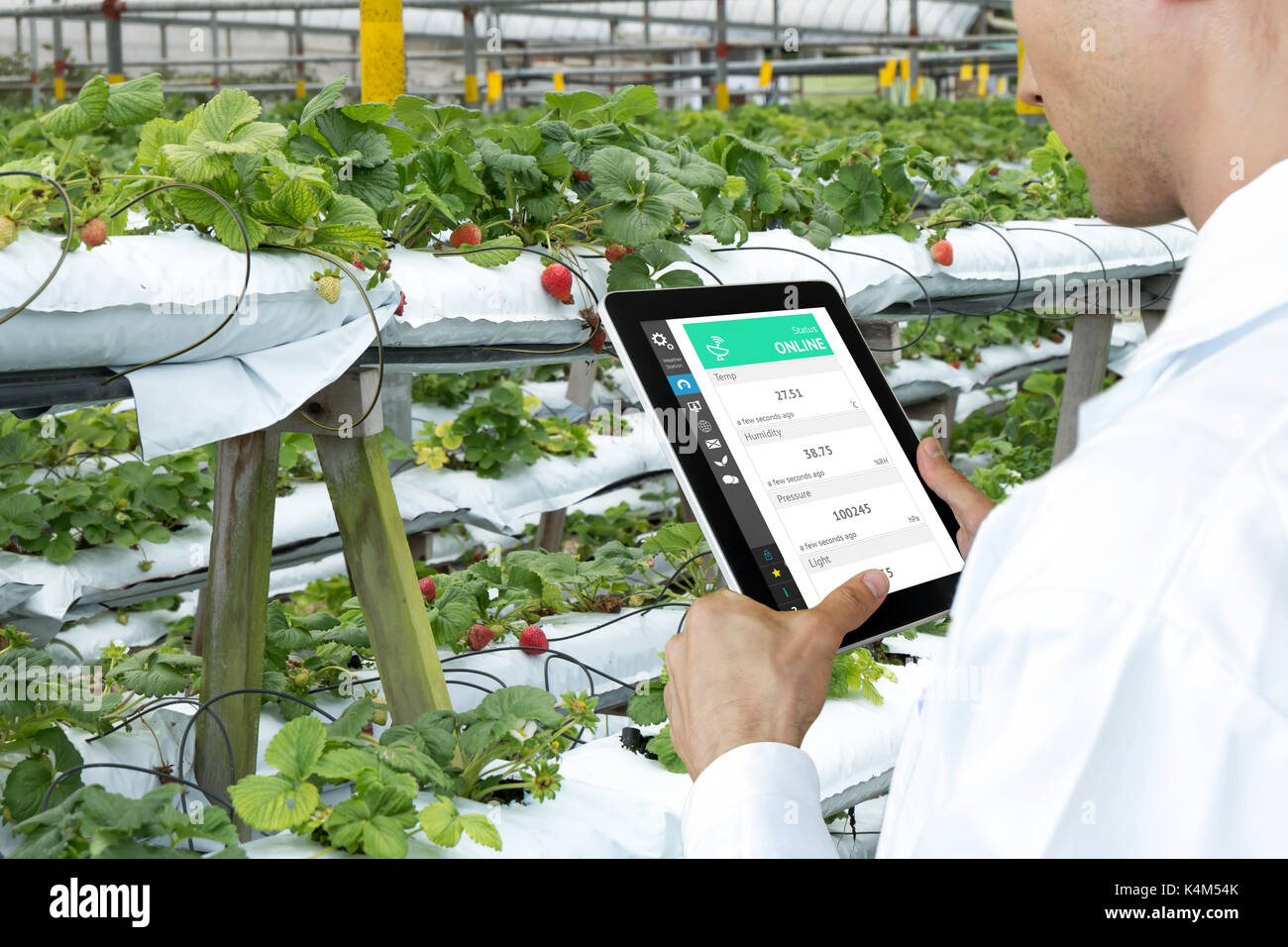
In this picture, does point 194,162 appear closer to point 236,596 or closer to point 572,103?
point 236,596

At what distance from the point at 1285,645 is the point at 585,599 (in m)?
2.16

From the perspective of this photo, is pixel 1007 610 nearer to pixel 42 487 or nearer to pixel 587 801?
pixel 587 801

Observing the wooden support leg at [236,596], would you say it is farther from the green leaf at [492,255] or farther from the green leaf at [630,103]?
the green leaf at [630,103]

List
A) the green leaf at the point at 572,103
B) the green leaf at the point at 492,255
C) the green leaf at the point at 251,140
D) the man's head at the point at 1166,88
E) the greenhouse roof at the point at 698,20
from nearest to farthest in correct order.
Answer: the man's head at the point at 1166,88 < the green leaf at the point at 251,140 < the green leaf at the point at 492,255 < the green leaf at the point at 572,103 < the greenhouse roof at the point at 698,20

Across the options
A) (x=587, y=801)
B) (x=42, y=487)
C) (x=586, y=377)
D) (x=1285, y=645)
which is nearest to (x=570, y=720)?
(x=587, y=801)

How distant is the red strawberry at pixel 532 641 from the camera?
2.23m

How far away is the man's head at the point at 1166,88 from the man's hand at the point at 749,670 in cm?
A: 35

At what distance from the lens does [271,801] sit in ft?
3.97

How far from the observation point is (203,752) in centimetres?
177

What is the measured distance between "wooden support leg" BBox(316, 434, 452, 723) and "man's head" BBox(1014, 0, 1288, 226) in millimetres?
1162

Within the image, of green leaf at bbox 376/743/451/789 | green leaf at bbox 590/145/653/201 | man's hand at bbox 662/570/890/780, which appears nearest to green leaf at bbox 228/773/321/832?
green leaf at bbox 376/743/451/789

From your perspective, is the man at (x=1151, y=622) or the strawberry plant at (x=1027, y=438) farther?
the strawberry plant at (x=1027, y=438)

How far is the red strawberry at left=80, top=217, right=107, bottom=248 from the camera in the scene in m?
1.34

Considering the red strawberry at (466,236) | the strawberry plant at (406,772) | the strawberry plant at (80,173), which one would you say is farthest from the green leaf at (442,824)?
the red strawberry at (466,236)
